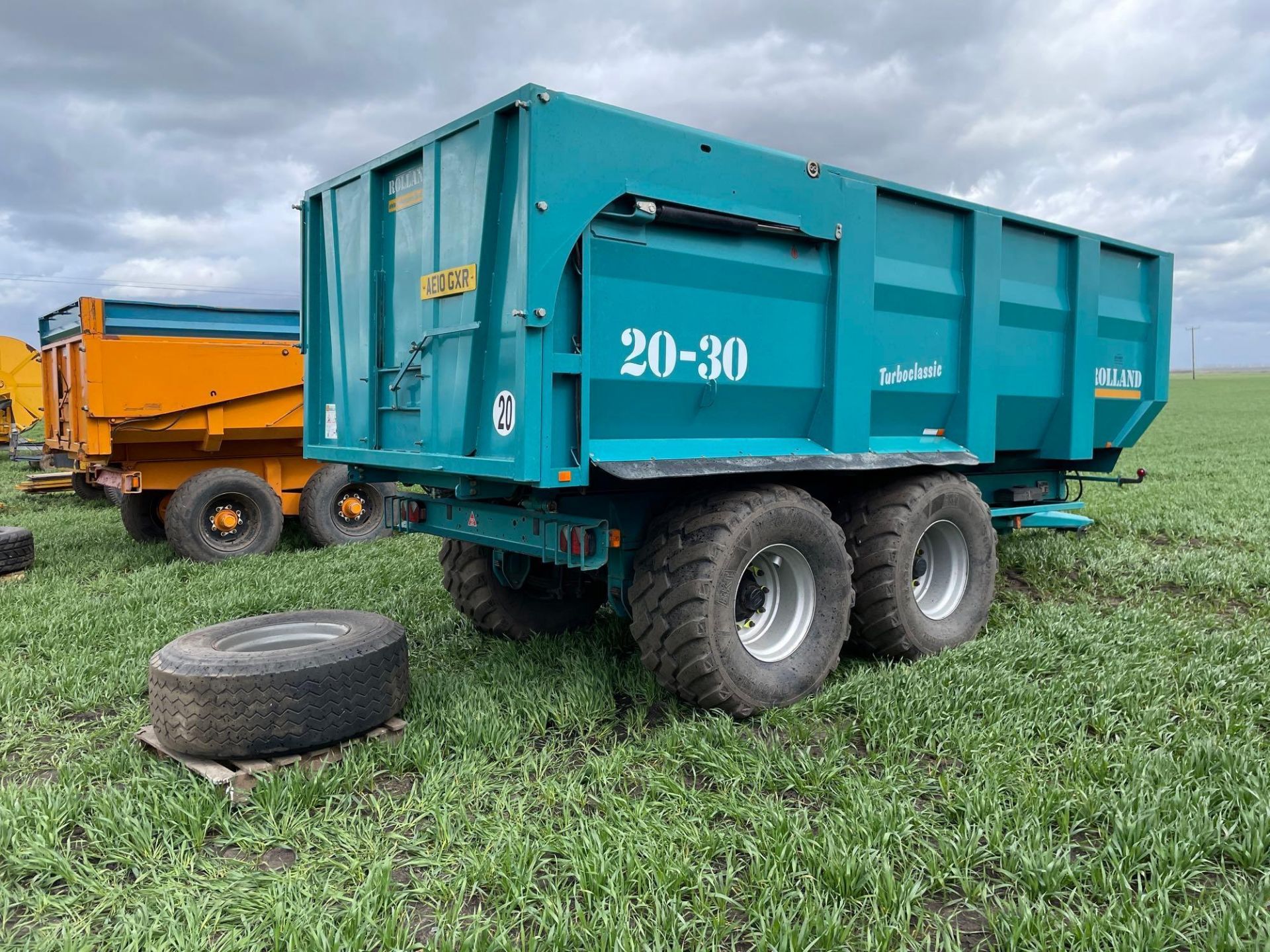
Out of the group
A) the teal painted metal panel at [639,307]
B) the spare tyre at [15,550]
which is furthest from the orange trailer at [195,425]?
the teal painted metal panel at [639,307]


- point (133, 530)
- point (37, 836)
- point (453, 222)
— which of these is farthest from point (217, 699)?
point (133, 530)

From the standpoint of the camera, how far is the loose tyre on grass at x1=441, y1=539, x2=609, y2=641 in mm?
5309

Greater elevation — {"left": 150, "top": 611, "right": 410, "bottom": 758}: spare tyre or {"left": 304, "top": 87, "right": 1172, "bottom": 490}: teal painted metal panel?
{"left": 304, "top": 87, "right": 1172, "bottom": 490}: teal painted metal panel

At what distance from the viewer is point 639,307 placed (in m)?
4.09

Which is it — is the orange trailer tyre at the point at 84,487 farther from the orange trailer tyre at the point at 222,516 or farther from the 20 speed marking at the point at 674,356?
the 20 speed marking at the point at 674,356

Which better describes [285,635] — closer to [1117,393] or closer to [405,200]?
[405,200]

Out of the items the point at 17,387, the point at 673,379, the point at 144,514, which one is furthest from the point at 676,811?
the point at 17,387

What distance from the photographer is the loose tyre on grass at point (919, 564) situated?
4.96 meters

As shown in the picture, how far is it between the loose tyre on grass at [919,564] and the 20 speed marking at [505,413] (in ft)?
7.42

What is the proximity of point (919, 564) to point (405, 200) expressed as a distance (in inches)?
147

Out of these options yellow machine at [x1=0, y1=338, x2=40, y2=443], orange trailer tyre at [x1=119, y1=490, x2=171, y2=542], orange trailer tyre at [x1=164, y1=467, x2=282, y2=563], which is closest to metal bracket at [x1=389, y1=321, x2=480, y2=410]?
orange trailer tyre at [x1=164, y1=467, x2=282, y2=563]

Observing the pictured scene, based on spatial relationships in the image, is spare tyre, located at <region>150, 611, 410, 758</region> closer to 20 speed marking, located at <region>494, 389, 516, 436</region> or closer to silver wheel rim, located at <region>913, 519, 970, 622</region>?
20 speed marking, located at <region>494, 389, 516, 436</region>

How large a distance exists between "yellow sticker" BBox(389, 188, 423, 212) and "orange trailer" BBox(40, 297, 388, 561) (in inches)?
147

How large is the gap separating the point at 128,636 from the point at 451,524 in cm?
239
